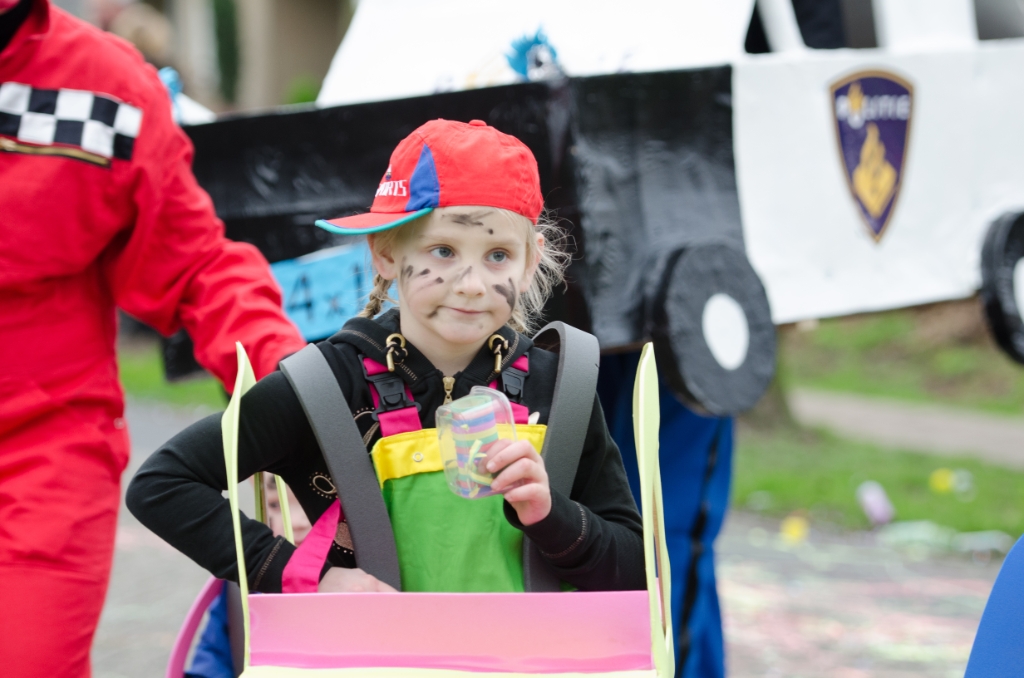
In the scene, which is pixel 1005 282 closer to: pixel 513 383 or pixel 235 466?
pixel 513 383

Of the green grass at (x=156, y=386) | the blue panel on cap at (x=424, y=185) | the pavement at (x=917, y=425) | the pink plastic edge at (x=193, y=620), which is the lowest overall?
the pavement at (x=917, y=425)

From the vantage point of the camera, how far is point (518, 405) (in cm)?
151

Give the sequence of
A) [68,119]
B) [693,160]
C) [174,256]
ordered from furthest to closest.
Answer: [693,160] → [174,256] → [68,119]

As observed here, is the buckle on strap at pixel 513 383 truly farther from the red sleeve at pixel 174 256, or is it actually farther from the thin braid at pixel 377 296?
the red sleeve at pixel 174 256

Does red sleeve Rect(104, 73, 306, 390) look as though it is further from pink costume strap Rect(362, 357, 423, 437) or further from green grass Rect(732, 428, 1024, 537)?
green grass Rect(732, 428, 1024, 537)

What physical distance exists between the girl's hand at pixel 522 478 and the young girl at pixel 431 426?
22 millimetres

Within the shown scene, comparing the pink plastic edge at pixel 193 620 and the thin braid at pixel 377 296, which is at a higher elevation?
the thin braid at pixel 377 296

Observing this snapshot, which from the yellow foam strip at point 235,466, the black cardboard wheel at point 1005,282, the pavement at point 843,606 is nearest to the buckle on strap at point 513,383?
the yellow foam strip at point 235,466

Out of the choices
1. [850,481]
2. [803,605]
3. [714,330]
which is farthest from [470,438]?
[850,481]

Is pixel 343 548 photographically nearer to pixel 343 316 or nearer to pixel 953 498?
pixel 343 316

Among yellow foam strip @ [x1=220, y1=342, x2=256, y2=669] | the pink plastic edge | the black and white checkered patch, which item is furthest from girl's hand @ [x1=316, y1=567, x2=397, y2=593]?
the black and white checkered patch

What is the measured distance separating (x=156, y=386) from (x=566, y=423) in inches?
375

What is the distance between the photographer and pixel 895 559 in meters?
5.56

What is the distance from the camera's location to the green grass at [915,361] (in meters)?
9.71
